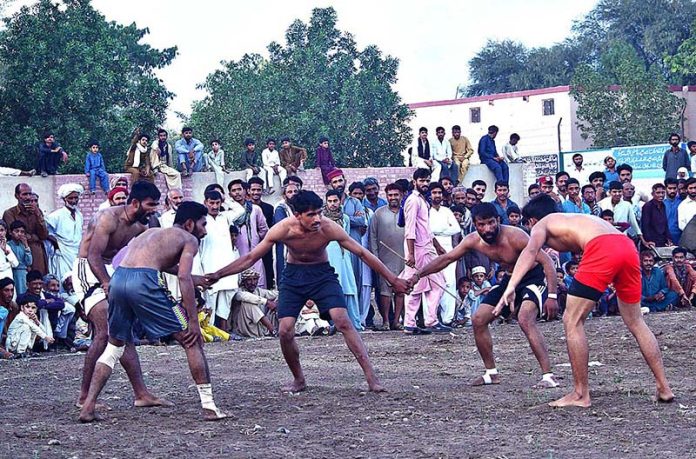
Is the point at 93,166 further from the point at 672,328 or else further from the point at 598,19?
the point at 598,19

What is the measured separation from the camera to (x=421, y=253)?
15445mm

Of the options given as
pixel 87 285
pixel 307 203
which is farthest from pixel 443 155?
pixel 87 285

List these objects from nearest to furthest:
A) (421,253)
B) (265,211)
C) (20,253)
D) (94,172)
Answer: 1. (20,253)
2. (421,253)
3. (265,211)
4. (94,172)

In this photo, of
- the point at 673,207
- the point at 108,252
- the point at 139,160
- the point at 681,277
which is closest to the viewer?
the point at 108,252

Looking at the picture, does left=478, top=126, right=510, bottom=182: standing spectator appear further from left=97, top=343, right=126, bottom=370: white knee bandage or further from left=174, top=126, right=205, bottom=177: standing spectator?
left=97, top=343, right=126, bottom=370: white knee bandage

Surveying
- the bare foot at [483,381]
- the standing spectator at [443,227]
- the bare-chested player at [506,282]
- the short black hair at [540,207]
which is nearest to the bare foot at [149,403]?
the bare-chested player at [506,282]

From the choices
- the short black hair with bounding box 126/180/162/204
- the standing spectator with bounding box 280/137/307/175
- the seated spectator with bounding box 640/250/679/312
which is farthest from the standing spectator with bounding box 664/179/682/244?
the short black hair with bounding box 126/180/162/204

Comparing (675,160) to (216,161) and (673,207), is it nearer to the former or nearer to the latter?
(673,207)

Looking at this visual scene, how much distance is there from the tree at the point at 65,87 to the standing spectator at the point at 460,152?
10028 mm

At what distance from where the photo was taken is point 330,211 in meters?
15.5

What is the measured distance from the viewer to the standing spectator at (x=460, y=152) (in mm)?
25156

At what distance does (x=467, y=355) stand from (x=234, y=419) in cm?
480

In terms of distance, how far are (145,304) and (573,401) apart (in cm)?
314

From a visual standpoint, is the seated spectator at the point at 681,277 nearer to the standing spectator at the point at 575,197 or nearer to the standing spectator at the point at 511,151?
the standing spectator at the point at 575,197
